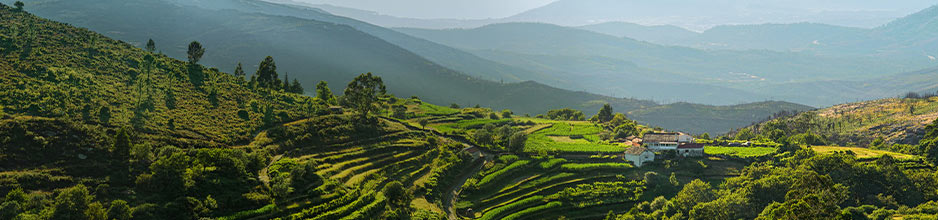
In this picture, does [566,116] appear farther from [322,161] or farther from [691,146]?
[322,161]

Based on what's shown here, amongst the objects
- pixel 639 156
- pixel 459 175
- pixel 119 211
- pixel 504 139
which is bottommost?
pixel 459 175

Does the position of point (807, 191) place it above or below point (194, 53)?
below

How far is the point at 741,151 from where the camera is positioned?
3841 inches

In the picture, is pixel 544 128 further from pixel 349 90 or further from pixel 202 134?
pixel 202 134

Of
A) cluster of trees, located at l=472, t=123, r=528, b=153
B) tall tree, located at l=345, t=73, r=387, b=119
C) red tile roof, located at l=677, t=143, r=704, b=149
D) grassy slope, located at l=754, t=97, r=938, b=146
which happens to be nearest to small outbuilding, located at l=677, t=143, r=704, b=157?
red tile roof, located at l=677, t=143, r=704, b=149

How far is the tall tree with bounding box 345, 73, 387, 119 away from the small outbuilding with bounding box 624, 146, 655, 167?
49077 mm

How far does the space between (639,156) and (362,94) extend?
52652 mm

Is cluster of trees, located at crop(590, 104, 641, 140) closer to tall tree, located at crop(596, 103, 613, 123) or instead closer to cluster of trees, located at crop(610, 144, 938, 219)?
tall tree, located at crop(596, 103, 613, 123)

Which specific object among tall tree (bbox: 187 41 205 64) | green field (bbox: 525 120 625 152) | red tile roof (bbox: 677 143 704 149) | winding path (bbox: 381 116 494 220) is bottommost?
winding path (bbox: 381 116 494 220)

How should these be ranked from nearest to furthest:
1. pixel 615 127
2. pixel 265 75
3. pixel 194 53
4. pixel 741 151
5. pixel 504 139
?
pixel 741 151
pixel 504 139
pixel 194 53
pixel 265 75
pixel 615 127

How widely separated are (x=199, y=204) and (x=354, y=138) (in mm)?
34198

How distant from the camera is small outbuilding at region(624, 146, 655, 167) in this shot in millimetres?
90312

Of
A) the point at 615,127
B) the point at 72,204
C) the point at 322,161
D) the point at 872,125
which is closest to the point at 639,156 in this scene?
the point at 615,127

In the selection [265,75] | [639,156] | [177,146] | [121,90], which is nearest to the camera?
[177,146]
